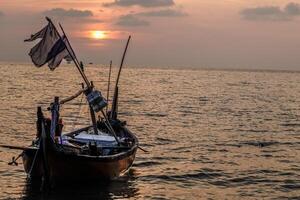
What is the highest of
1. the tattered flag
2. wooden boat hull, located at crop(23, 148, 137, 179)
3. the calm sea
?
the tattered flag

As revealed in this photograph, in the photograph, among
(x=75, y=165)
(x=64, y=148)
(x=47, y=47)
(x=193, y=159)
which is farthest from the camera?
(x=193, y=159)

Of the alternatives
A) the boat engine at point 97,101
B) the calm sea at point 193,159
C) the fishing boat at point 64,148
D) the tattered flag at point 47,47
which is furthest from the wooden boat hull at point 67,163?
the tattered flag at point 47,47

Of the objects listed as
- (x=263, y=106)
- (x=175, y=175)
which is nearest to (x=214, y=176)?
(x=175, y=175)

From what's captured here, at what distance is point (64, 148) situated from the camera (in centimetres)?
2166

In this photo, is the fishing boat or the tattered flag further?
the tattered flag

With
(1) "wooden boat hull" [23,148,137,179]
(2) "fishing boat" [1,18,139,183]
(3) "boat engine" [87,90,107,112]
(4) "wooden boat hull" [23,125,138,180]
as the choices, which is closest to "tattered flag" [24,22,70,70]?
(2) "fishing boat" [1,18,139,183]

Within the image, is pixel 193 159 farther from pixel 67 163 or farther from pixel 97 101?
pixel 67 163

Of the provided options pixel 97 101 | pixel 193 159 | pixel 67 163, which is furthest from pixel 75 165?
pixel 193 159

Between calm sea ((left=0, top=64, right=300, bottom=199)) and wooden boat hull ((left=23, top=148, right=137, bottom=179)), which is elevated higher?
wooden boat hull ((left=23, top=148, right=137, bottom=179))

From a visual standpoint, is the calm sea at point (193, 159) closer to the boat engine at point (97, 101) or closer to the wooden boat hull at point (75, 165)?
the wooden boat hull at point (75, 165)

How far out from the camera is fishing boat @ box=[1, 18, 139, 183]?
2066 cm

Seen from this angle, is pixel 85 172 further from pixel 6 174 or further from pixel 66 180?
pixel 6 174

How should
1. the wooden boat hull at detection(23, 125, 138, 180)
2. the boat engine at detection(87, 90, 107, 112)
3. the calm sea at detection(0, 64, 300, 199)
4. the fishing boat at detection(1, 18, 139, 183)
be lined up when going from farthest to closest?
the boat engine at detection(87, 90, 107, 112) < the calm sea at detection(0, 64, 300, 199) < the fishing boat at detection(1, 18, 139, 183) < the wooden boat hull at detection(23, 125, 138, 180)

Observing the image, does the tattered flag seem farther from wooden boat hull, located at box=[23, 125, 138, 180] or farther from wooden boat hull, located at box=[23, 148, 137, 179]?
wooden boat hull, located at box=[23, 148, 137, 179]
